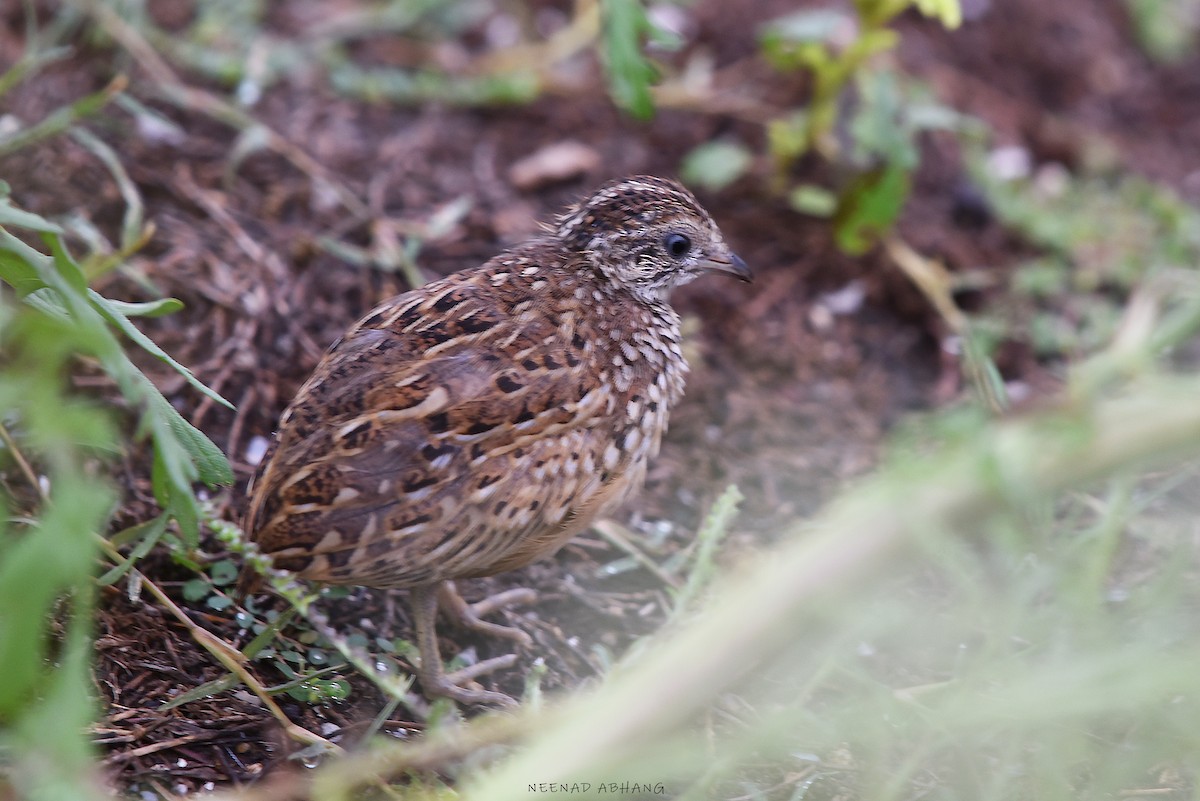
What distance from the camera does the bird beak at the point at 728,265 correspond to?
4341mm

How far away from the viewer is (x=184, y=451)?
9.64 feet

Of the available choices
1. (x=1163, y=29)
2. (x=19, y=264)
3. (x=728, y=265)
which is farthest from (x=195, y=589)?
(x=1163, y=29)

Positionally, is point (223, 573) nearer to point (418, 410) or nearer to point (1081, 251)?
point (418, 410)

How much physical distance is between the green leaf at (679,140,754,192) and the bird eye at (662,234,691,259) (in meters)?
1.66

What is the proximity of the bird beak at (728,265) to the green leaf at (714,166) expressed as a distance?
5.04 feet

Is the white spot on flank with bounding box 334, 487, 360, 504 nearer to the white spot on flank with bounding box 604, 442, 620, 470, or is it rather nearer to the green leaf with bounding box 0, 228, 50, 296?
the white spot on flank with bounding box 604, 442, 620, 470

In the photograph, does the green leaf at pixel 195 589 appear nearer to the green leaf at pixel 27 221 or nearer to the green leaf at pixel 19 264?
the green leaf at pixel 19 264

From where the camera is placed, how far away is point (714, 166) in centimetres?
586

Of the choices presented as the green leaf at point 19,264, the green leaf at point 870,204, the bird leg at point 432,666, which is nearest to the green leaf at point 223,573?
the bird leg at point 432,666

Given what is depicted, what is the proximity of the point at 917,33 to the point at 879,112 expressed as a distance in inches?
92.2

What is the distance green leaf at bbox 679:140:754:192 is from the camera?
5.85 meters

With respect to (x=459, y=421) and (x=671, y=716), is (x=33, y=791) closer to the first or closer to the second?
(x=671, y=716)

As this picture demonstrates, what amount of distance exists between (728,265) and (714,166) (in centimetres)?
163

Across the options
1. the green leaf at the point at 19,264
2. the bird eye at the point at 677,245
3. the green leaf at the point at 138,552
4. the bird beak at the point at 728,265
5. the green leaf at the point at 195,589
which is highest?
the green leaf at the point at 19,264
